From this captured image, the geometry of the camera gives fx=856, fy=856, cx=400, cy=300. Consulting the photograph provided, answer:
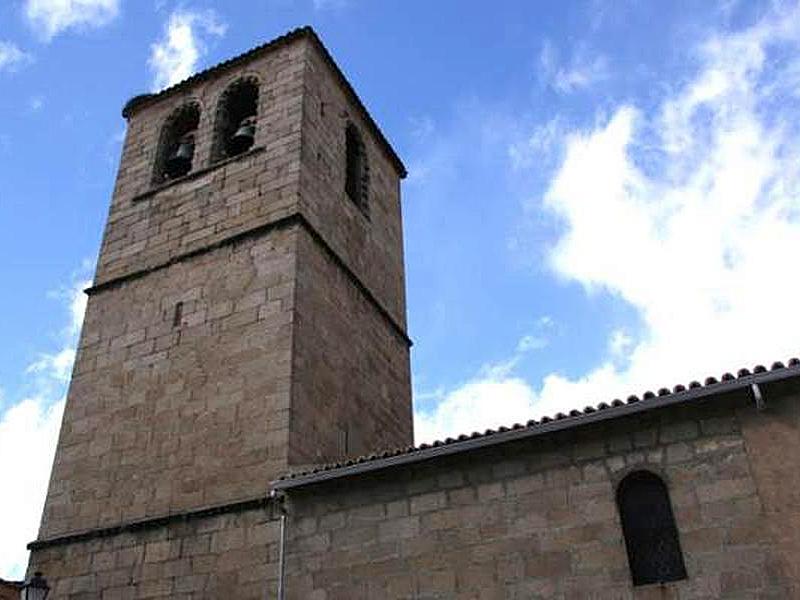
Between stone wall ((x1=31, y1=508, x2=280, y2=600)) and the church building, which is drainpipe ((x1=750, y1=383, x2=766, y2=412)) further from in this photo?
stone wall ((x1=31, y1=508, x2=280, y2=600))

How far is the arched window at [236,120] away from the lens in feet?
41.7

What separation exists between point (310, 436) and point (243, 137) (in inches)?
207

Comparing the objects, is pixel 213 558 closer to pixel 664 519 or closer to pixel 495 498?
pixel 495 498

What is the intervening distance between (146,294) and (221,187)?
1844 millimetres

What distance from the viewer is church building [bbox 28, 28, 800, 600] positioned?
6844 millimetres

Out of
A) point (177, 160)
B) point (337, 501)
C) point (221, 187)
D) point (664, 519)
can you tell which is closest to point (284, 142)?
point (221, 187)

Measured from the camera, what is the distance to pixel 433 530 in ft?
24.9

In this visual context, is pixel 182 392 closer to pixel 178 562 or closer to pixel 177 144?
pixel 178 562

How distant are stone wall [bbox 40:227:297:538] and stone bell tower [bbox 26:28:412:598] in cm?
2

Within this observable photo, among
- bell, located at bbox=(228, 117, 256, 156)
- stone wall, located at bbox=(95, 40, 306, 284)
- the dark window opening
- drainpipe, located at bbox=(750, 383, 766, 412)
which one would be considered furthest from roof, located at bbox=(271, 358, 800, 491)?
bell, located at bbox=(228, 117, 256, 156)

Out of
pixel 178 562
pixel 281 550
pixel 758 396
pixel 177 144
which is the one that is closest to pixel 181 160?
pixel 177 144

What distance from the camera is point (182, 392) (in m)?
9.89

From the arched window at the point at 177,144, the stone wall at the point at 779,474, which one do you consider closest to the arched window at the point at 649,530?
the stone wall at the point at 779,474

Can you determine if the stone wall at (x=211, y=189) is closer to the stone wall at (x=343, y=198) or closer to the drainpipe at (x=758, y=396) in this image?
the stone wall at (x=343, y=198)
